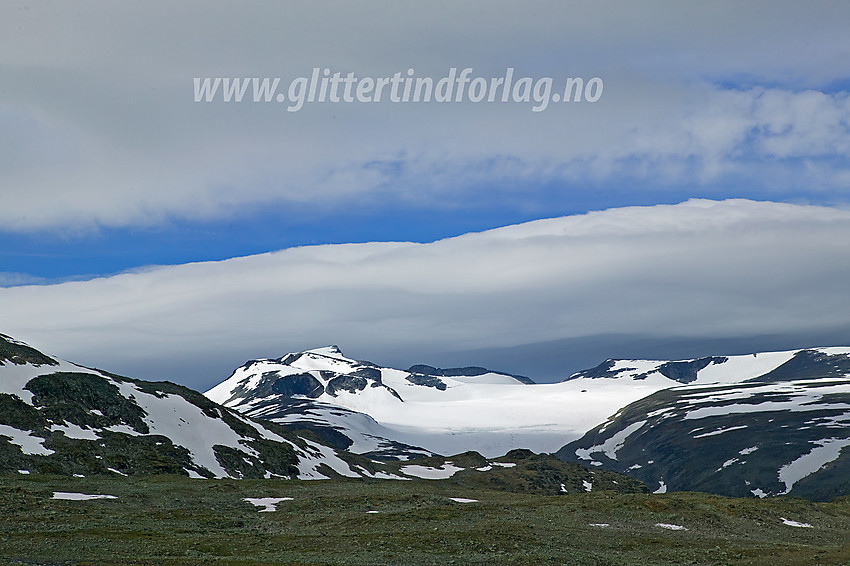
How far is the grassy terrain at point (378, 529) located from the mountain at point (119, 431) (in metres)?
21.9

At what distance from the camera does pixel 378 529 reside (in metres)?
61.2

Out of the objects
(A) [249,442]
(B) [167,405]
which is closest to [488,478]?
(A) [249,442]

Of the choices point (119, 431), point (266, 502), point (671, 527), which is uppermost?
point (119, 431)

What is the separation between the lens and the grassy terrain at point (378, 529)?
4772 cm

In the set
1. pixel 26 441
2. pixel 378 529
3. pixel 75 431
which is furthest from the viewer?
pixel 75 431

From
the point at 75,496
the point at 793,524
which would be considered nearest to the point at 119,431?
the point at 75,496

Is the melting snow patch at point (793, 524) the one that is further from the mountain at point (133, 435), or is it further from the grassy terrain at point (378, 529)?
the mountain at point (133, 435)

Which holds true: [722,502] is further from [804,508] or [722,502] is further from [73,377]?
[73,377]

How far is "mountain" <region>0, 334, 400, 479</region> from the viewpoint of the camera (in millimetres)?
110844

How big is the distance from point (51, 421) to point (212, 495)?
52.0 metres

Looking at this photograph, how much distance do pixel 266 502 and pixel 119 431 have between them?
5928 cm

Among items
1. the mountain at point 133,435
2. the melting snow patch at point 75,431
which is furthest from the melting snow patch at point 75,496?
the melting snow patch at point 75,431

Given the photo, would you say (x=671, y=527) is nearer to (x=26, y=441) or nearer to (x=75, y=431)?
(x=26, y=441)

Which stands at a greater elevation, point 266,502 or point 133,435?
point 133,435
